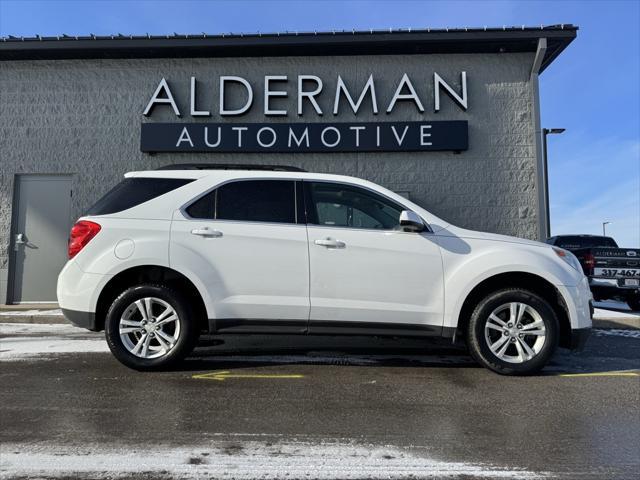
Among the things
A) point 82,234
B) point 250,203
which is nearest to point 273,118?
point 250,203

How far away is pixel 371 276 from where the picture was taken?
14.0ft

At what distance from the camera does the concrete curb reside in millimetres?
7574

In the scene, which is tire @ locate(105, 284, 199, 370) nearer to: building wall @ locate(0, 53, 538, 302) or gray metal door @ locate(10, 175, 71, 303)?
building wall @ locate(0, 53, 538, 302)

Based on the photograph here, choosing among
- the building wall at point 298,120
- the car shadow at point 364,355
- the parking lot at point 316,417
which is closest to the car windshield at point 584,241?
the building wall at point 298,120

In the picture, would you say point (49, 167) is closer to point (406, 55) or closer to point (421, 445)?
point (406, 55)

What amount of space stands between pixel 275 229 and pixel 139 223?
1304mm

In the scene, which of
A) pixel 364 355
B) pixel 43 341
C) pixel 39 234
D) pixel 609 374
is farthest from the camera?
pixel 39 234

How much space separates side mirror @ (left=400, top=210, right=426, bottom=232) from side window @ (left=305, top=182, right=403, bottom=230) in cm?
14

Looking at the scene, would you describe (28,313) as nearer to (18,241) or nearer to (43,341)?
(18,241)

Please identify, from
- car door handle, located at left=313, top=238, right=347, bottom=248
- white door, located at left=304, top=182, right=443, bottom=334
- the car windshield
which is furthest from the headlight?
the car windshield

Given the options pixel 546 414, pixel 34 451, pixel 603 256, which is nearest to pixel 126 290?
pixel 34 451

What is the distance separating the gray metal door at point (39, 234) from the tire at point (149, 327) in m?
6.37

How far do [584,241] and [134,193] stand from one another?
12659 millimetres

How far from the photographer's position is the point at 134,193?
14.8ft
